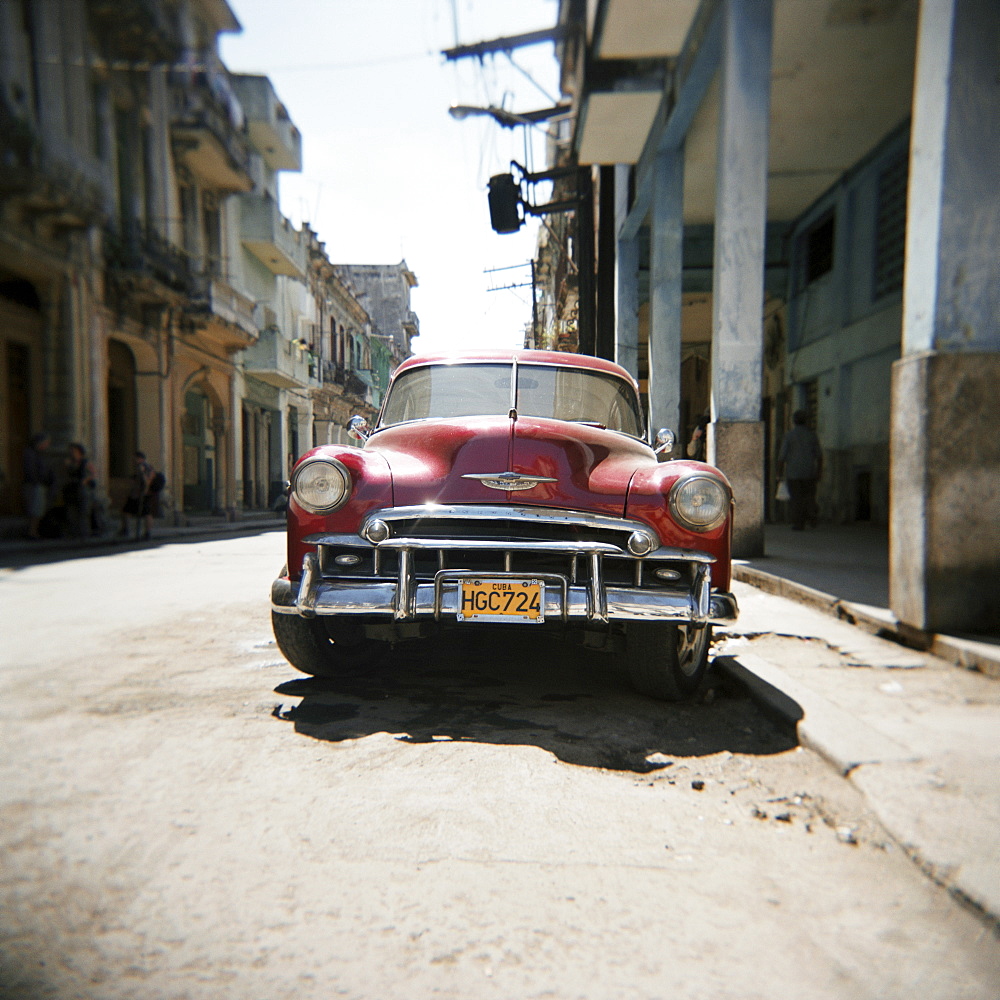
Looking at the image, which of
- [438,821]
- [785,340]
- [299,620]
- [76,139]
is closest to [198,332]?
[76,139]

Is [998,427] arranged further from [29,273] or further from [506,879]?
[29,273]

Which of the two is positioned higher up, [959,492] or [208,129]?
[208,129]

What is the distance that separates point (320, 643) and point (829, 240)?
1259 centimetres

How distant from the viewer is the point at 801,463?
10.5 meters

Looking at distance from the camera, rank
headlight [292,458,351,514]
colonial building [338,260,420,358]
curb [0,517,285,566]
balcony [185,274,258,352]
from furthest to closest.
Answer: colonial building [338,260,420,358]
balcony [185,274,258,352]
curb [0,517,285,566]
headlight [292,458,351,514]

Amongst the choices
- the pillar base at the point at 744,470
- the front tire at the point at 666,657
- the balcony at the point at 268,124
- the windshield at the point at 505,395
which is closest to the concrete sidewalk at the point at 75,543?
the windshield at the point at 505,395

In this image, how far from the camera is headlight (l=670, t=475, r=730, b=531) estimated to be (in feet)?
10.8

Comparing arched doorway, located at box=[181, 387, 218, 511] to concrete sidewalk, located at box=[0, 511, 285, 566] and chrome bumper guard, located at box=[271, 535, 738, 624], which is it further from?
chrome bumper guard, located at box=[271, 535, 738, 624]

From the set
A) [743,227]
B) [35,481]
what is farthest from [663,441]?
[35,481]

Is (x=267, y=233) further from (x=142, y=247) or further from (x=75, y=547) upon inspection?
(x=75, y=547)

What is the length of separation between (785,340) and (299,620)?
14.1 metres

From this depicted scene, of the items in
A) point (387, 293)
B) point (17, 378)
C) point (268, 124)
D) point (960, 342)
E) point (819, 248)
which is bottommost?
point (960, 342)

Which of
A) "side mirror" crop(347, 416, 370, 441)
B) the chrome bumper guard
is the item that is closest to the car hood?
the chrome bumper guard

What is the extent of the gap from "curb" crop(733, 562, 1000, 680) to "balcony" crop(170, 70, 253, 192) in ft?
61.0
